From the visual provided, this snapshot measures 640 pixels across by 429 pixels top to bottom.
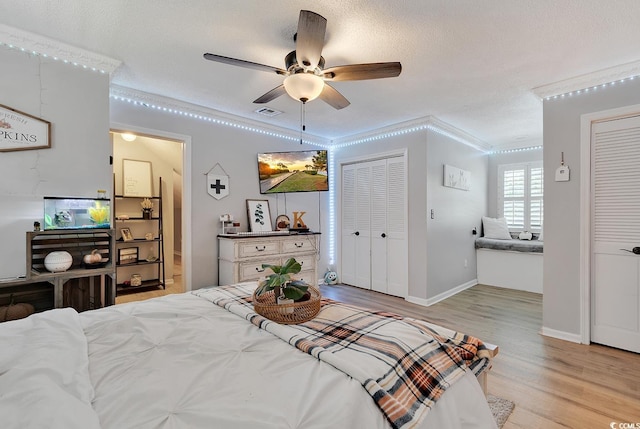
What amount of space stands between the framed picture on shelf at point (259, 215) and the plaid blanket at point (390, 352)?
2.38 metres

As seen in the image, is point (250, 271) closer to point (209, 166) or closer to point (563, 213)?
point (209, 166)

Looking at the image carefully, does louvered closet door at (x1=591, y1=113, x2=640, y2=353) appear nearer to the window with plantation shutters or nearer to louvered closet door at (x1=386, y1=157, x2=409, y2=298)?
louvered closet door at (x1=386, y1=157, x2=409, y2=298)

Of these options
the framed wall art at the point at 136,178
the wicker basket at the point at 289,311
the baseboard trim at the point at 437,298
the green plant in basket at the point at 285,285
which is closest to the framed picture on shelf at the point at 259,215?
the framed wall art at the point at 136,178

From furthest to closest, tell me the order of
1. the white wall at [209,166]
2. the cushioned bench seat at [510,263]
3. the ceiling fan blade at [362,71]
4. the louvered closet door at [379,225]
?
the cushioned bench seat at [510,263]
the louvered closet door at [379,225]
the white wall at [209,166]
the ceiling fan blade at [362,71]

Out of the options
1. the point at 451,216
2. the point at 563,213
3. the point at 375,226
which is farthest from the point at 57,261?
the point at 451,216

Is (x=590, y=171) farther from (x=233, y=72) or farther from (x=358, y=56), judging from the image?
(x=233, y=72)

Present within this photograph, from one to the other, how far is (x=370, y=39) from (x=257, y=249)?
2.47 meters

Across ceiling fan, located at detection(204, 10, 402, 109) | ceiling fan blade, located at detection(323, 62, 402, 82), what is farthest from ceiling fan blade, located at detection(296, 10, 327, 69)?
ceiling fan blade, located at detection(323, 62, 402, 82)

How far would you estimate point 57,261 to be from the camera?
209 centimetres

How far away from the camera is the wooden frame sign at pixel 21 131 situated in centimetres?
204

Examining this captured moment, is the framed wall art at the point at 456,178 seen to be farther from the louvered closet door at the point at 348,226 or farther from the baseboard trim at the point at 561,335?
the baseboard trim at the point at 561,335

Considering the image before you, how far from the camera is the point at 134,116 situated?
3.03m

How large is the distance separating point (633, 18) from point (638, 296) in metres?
2.16

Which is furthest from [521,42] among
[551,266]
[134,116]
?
[134,116]
